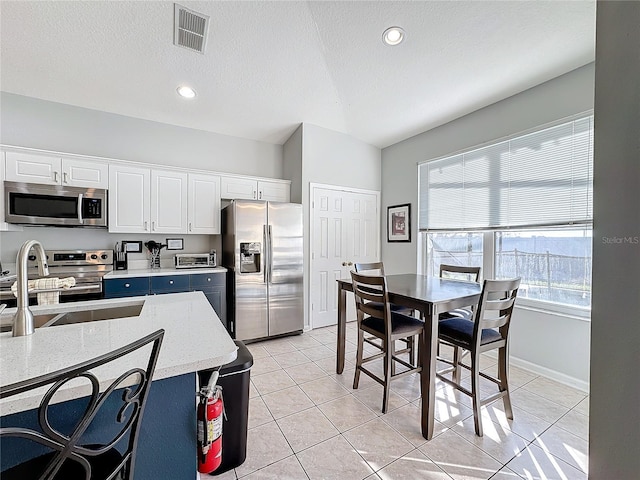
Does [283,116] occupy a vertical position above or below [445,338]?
above

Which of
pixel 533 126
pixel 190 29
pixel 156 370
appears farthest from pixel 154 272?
pixel 533 126

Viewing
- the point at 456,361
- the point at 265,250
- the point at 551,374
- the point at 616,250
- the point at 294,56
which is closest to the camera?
the point at 616,250

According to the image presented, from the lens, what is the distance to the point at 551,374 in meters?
2.55

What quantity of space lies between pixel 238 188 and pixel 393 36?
245 cm

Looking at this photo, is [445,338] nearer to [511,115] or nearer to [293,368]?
[293,368]

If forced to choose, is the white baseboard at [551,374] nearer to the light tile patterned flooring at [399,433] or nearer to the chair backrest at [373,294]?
the light tile patterned flooring at [399,433]

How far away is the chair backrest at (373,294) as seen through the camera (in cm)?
206

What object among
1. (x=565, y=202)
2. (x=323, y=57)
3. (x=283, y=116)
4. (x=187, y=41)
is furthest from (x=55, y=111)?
(x=565, y=202)

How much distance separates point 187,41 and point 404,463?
12.1 ft

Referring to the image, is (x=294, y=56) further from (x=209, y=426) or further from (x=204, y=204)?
(x=209, y=426)

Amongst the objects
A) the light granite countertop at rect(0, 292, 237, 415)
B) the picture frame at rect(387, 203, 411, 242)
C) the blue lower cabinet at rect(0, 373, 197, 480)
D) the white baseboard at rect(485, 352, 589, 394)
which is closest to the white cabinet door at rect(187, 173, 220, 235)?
the light granite countertop at rect(0, 292, 237, 415)

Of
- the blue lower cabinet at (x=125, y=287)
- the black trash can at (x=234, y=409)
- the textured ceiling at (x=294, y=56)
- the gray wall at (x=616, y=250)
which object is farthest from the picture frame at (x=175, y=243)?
the gray wall at (x=616, y=250)

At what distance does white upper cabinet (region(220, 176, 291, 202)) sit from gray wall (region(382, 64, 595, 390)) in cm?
202

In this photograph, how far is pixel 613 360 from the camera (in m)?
0.74
